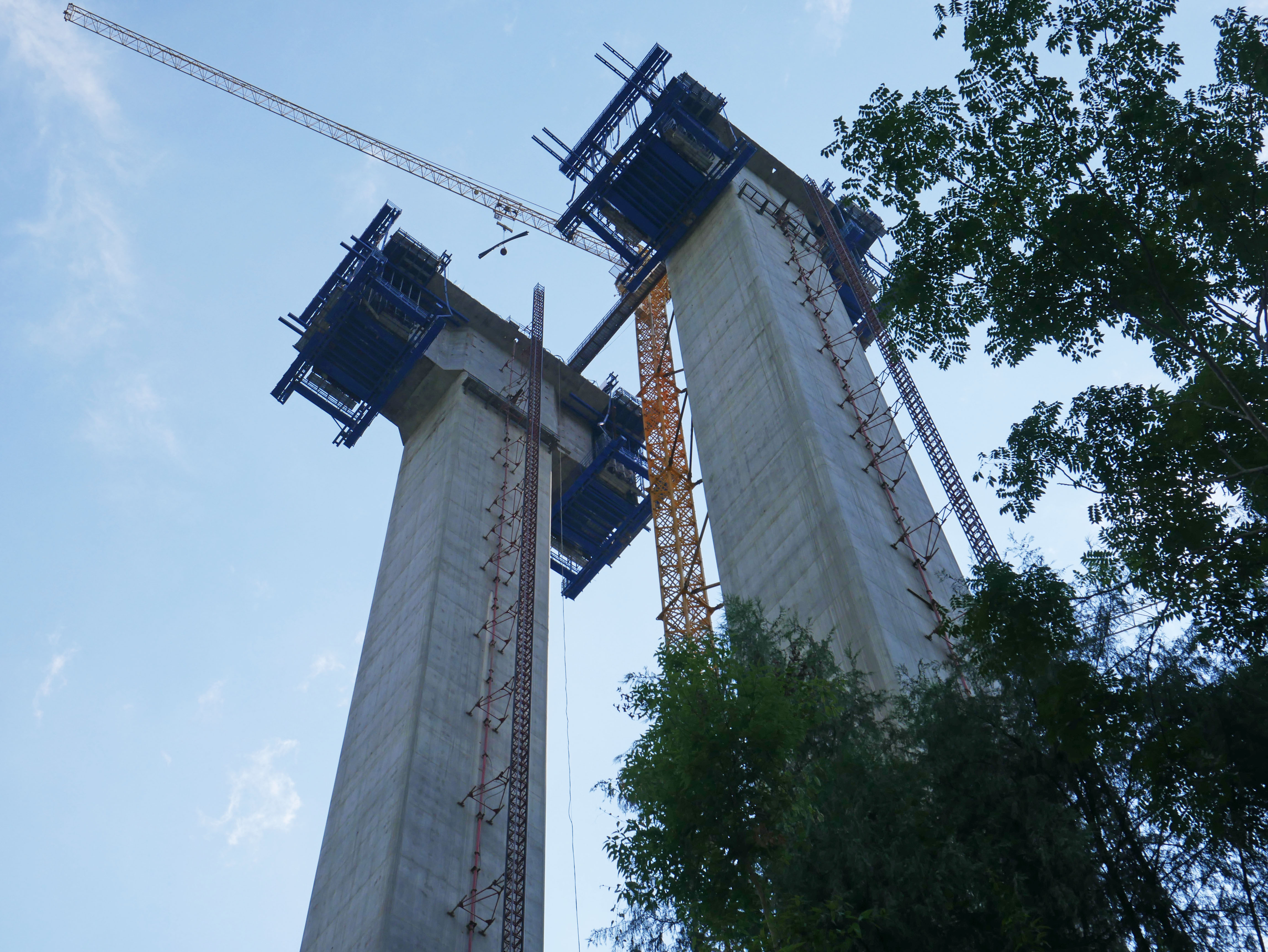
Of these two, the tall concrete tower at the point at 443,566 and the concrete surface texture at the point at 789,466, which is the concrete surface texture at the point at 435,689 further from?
the concrete surface texture at the point at 789,466

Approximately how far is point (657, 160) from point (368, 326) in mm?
16285

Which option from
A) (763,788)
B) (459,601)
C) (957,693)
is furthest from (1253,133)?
(459,601)

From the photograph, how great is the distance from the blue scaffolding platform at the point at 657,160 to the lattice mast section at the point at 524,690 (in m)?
9.16

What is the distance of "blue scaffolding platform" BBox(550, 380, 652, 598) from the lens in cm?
6281

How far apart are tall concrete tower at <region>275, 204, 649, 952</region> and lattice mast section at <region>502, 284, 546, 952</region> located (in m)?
0.74

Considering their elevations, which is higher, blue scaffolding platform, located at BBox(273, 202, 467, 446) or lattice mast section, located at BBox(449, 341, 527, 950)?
blue scaffolding platform, located at BBox(273, 202, 467, 446)

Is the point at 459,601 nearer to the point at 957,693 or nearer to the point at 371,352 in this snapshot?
the point at 371,352

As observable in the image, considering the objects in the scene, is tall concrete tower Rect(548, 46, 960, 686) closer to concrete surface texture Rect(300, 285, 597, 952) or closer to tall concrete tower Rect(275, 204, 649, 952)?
tall concrete tower Rect(275, 204, 649, 952)

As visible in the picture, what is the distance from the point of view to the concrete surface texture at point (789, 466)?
34.1m

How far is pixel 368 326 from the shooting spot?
58906 millimetres

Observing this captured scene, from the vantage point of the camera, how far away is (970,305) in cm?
1902

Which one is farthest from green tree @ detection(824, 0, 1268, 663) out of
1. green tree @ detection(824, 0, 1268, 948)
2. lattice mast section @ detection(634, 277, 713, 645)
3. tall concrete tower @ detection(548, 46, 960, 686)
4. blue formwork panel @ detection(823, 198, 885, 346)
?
blue formwork panel @ detection(823, 198, 885, 346)

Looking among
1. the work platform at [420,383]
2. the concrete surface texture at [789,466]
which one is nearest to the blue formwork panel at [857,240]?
the concrete surface texture at [789,466]

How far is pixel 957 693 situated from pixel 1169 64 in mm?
10474
